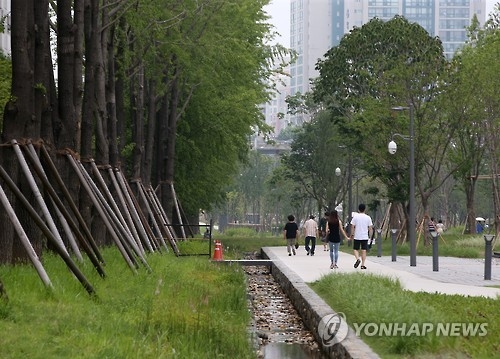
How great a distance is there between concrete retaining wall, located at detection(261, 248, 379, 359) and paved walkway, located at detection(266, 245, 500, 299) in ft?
1.95

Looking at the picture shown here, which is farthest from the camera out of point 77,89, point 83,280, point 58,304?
point 77,89

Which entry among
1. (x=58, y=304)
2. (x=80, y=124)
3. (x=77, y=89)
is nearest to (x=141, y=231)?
(x=80, y=124)

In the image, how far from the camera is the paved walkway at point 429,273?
77.5 ft

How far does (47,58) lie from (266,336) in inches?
316

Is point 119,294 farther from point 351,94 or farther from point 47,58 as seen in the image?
point 351,94

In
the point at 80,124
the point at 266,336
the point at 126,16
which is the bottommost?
the point at 266,336

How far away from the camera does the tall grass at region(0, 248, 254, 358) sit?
11.9m

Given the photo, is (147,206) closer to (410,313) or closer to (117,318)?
(117,318)

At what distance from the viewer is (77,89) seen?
2491 cm

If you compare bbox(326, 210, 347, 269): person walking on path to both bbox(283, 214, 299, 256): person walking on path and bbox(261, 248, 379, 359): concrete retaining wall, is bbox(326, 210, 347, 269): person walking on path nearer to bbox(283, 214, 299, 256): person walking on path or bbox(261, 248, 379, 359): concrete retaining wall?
bbox(261, 248, 379, 359): concrete retaining wall

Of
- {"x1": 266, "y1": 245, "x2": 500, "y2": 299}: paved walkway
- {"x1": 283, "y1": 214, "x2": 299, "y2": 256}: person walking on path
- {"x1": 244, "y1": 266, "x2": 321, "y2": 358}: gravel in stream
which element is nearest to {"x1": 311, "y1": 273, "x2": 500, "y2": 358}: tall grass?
{"x1": 244, "y1": 266, "x2": 321, "y2": 358}: gravel in stream

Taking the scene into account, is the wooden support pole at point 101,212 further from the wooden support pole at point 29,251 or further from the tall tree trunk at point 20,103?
the wooden support pole at point 29,251

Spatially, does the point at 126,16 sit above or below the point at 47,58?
above

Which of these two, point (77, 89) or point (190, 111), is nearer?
point (77, 89)
